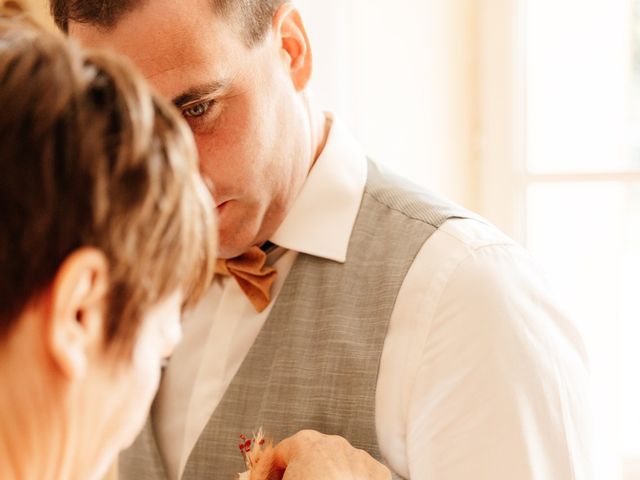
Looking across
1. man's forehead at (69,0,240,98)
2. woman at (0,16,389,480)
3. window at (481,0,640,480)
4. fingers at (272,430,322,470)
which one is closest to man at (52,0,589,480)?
man's forehead at (69,0,240,98)

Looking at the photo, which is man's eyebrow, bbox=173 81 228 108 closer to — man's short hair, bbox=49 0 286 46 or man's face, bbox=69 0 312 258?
man's face, bbox=69 0 312 258

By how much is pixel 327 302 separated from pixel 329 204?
0.19 m

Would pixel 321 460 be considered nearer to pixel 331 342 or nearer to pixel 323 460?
pixel 323 460

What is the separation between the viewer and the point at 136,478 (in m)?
1.63

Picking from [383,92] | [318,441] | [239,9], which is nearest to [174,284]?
[318,441]

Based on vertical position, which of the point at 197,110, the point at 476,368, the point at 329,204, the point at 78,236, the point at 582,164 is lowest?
the point at 582,164

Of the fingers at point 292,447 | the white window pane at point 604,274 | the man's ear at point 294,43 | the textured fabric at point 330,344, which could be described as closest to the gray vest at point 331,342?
the textured fabric at point 330,344

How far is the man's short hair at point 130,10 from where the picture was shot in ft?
4.47

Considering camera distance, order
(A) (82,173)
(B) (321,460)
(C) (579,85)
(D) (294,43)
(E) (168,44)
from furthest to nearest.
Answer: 1. (C) (579,85)
2. (D) (294,43)
3. (E) (168,44)
4. (B) (321,460)
5. (A) (82,173)

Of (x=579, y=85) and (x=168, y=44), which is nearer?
(x=168, y=44)

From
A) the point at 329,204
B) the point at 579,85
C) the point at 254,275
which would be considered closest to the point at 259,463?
the point at 254,275

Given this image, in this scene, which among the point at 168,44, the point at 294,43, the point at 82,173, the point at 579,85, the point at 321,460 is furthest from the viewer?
the point at 579,85

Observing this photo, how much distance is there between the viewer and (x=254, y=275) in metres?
1.53

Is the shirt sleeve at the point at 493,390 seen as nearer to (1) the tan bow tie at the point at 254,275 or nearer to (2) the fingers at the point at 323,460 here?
(2) the fingers at the point at 323,460
